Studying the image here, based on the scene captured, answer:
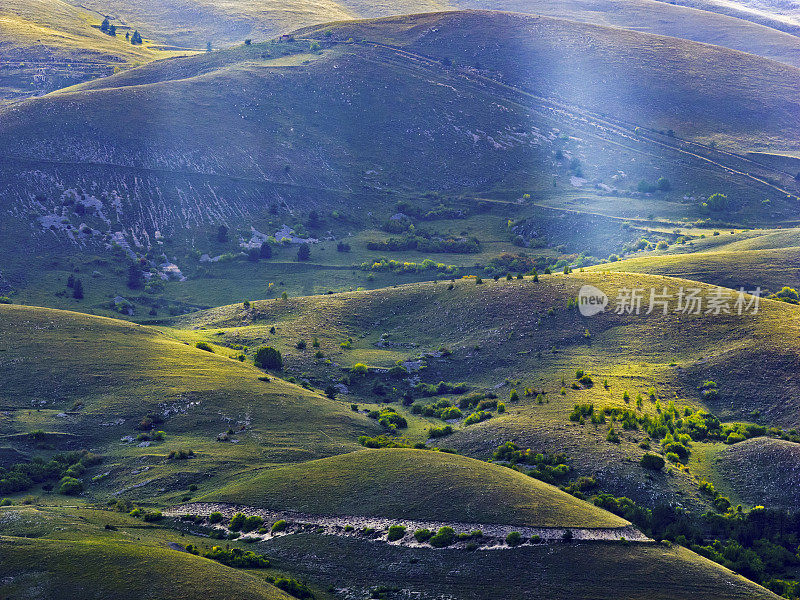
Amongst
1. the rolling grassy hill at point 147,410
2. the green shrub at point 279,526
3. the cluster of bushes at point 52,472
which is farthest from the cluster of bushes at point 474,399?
the cluster of bushes at point 52,472

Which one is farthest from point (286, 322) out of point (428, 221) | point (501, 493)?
point (428, 221)

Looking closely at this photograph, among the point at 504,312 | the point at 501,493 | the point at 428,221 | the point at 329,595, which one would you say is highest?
the point at 428,221

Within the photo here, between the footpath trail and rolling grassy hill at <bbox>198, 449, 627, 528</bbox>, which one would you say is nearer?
the footpath trail

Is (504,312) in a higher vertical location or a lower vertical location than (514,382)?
higher

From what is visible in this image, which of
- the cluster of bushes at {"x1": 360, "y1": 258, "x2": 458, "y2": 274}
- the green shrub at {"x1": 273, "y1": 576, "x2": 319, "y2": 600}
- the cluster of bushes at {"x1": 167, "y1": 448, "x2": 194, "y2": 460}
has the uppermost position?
the cluster of bushes at {"x1": 360, "y1": 258, "x2": 458, "y2": 274}

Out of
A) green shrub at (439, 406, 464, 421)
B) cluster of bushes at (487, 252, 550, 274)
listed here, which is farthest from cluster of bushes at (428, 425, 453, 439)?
cluster of bushes at (487, 252, 550, 274)

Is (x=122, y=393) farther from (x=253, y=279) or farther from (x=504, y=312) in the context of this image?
(x=253, y=279)

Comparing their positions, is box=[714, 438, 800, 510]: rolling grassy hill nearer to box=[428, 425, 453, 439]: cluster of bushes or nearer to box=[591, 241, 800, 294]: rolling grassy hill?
box=[428, 425, 453, 439]: cluster of bushes

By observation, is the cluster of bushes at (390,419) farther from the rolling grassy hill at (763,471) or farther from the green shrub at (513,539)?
the rolling grassy hill at (763,471)
